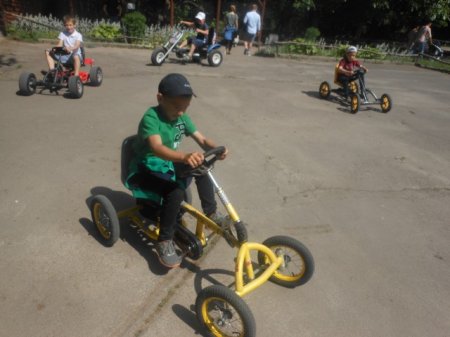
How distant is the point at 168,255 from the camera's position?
301 cm

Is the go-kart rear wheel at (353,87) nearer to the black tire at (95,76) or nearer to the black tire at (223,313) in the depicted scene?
the black tire at (95,76)

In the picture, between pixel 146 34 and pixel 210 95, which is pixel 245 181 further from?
pixel 146 34

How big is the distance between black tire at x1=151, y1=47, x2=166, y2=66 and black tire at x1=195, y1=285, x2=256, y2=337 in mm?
8883

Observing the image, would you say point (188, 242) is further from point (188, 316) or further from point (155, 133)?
point (155, 133)

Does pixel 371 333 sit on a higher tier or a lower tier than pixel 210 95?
lower

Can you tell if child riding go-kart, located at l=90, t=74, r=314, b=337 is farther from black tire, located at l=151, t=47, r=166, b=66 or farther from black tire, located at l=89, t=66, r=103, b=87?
black tire, located at l=151, t=47, r=166, b=66

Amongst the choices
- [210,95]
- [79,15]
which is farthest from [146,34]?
[210,95]

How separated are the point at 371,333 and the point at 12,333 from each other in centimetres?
244

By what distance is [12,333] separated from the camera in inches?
96.6

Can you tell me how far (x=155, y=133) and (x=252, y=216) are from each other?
165cm

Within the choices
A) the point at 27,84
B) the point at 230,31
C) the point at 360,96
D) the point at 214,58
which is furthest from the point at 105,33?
the point at 360,96

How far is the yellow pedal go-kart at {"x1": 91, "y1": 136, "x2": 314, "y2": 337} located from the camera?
2443 mm

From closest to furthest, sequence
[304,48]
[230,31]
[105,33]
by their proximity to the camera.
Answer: [105,33] < [230,31] < [304,48]

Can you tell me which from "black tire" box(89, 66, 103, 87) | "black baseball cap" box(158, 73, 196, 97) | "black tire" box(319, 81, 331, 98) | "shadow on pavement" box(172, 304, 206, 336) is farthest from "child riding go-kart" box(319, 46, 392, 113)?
"shadow on pavement" box(172, 304, 206, 336)
